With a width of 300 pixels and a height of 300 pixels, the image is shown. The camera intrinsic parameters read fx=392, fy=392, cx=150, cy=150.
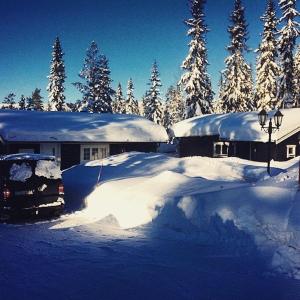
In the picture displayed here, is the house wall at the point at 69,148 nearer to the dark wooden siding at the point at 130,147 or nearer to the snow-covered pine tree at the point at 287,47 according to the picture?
the dark wooden siding at the point at 130,147

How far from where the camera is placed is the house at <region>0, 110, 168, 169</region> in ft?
79.9

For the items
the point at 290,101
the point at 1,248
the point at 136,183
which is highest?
the point at 290,101

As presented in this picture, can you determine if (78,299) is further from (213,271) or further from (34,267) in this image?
(213,271)

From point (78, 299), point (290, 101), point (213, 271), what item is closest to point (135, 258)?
point (213, 271)

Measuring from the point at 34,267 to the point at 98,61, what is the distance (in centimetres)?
4848

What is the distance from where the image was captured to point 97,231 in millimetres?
10008

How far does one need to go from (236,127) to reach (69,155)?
13.3 meters

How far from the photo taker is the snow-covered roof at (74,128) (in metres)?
24.4

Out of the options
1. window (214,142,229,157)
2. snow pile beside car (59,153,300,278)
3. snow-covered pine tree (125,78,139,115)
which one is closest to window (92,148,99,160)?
A: window (214,142,229,157)

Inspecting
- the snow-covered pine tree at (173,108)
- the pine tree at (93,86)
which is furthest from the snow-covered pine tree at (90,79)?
the snow-covered pine tree at (173,108)

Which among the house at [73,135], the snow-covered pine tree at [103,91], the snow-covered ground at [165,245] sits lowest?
the snow-covered ground at [165,245]

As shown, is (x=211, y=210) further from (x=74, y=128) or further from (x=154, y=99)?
(x=154, y=99)

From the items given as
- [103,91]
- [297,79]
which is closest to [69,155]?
[103,91]

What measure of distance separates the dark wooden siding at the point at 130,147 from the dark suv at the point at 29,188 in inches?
626
